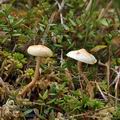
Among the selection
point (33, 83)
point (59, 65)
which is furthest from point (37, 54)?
point (59, 65)

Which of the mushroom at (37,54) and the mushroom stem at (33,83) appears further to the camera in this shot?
the mushroom stem at (33,83)

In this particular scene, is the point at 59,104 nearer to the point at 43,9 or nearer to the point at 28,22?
the point at 28,22

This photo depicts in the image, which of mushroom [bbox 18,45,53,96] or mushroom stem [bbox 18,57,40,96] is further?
mushroom stem [bbox 18,57,40,96]

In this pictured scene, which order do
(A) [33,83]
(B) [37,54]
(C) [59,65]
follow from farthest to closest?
(C) [59,65] → (A) [33,83] → (B) [37,54]

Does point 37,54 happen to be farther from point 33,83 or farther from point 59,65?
point 59,65
